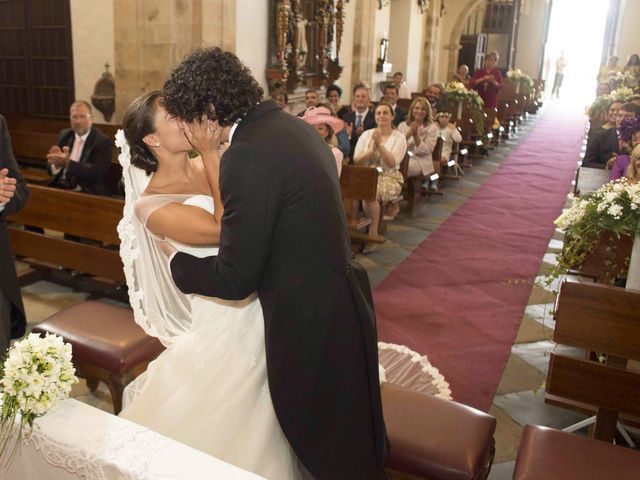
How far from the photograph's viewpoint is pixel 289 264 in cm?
172

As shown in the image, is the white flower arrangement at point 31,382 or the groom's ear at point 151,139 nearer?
the white flower arrangement at point 31,382

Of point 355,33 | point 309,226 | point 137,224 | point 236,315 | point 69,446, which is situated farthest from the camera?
point 355,33

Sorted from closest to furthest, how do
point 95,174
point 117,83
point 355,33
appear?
point 95,174 → point 117,83 → point 355,33

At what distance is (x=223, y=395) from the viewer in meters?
2.07

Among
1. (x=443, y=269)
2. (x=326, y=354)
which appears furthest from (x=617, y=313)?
(x=443, y=269)

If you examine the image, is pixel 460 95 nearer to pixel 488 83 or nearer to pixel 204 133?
pixel 488 83

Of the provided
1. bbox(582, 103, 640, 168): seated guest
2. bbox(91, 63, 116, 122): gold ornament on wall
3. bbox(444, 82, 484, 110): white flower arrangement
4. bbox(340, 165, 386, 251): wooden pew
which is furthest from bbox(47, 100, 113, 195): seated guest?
bbox(444, 82, 484, 110): white flower arrangement

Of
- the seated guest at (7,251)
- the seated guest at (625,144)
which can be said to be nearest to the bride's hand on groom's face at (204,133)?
the seated guest at (7,251)

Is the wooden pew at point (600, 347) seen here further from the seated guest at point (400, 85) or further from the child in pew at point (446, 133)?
the seated guest at point (400, 85)

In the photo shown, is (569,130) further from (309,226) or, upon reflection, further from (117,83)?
(309,226)

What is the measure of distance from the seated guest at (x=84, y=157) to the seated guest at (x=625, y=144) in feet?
14.1

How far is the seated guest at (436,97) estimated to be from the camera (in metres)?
9.88

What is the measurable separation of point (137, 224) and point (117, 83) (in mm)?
6150

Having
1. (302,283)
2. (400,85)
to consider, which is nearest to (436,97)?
(400,85)
